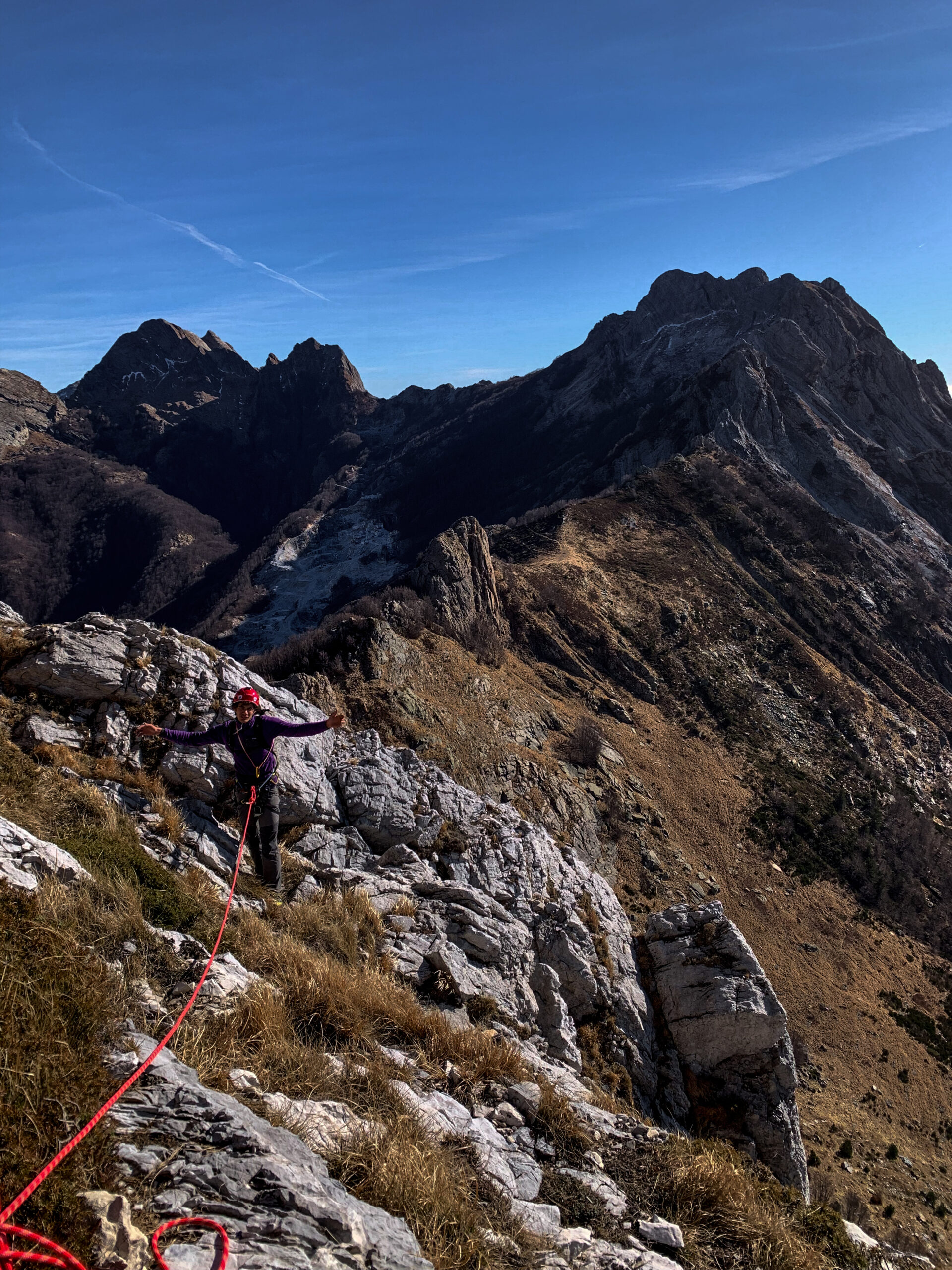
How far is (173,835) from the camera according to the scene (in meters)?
7.95

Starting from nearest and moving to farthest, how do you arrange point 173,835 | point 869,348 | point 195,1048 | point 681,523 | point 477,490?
point 195,1048 < point 173,835 < point 681,523 < point 869,348 < point 477,490

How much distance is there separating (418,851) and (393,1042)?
591cm

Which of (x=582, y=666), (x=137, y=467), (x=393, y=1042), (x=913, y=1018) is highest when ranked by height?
(x=137, y=467)

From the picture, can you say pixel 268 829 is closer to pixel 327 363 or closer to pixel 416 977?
pixel 416 977

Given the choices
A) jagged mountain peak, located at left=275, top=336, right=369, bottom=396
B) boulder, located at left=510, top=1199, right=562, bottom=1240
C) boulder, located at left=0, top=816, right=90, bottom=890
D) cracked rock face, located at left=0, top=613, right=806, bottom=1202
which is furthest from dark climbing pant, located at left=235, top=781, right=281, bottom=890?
jagged mountain peak, located at left=275, top=336, right=369, bottom=396

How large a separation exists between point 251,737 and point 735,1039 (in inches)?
387

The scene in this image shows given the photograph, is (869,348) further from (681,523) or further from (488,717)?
(488,717)

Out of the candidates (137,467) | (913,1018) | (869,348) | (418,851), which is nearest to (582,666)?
(913,1018)

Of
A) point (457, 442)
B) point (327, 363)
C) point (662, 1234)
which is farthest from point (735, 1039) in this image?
point (327, 363)

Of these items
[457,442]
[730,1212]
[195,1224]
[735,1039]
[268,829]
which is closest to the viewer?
[195,1224]

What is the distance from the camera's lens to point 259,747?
8172 mm

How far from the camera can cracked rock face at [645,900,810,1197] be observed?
10539 millimetres

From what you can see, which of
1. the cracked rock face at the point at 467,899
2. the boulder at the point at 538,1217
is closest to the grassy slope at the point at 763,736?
the cracked rock face at the point at 467,899

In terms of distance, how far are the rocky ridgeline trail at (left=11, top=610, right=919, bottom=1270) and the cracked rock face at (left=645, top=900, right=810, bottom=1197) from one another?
36 millimetres
